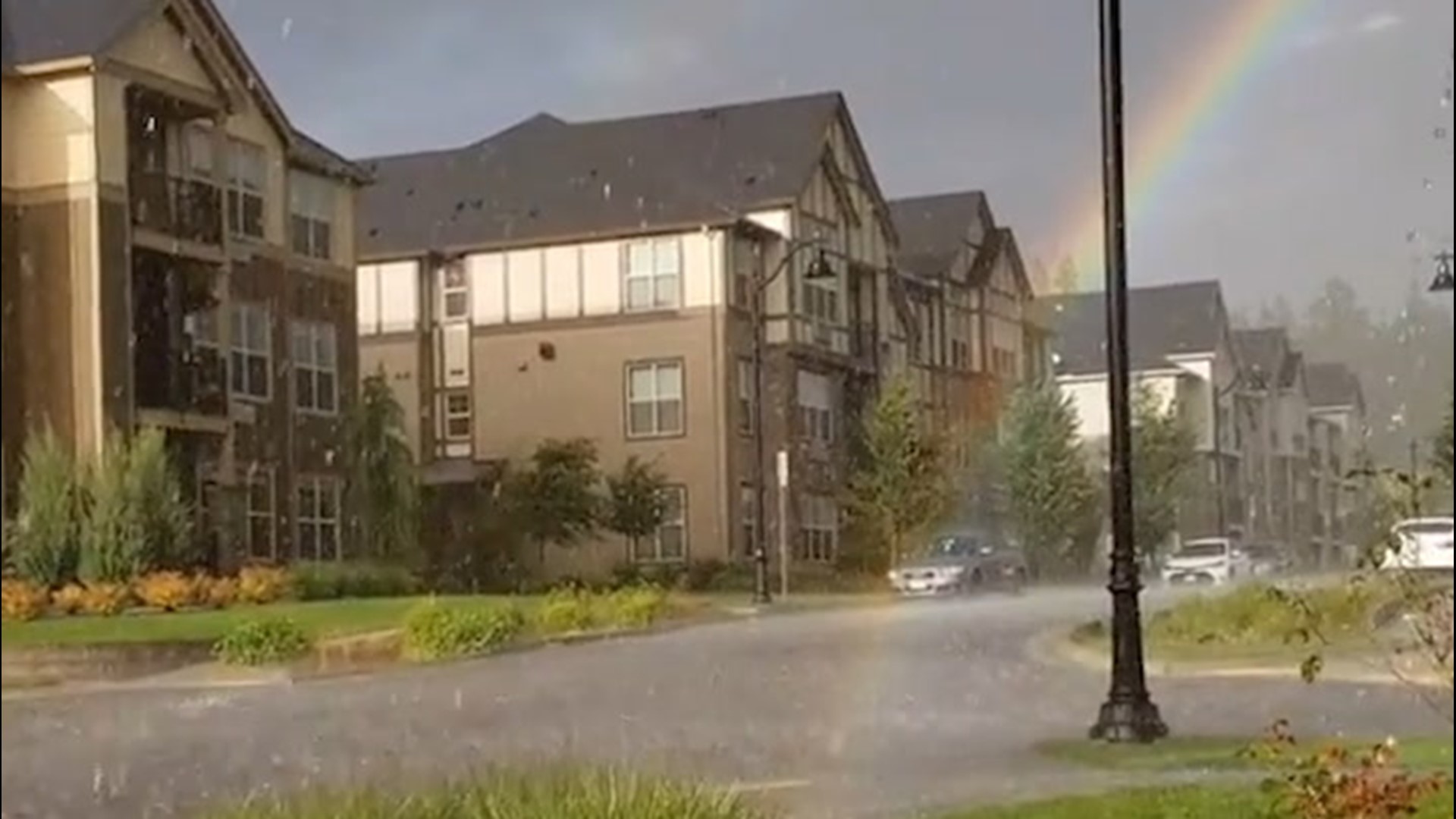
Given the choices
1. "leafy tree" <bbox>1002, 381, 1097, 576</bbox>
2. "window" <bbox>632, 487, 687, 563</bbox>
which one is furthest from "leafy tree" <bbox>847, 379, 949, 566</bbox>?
"window" <bbox>632, 487, 687, 563</bbox>

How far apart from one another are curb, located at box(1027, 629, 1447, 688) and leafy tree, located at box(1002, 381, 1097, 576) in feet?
0.52

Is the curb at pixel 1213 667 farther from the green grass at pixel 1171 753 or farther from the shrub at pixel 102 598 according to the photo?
the shrub at pixel 102 598

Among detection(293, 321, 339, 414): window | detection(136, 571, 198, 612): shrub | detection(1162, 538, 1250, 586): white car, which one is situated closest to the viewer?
detection(136, 571, 198, 612): shrub

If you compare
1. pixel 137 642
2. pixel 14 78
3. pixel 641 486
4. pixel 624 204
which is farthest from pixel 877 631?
pixel 14 78

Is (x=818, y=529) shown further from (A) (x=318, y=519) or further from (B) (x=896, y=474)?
(A) (x=318, y=519)

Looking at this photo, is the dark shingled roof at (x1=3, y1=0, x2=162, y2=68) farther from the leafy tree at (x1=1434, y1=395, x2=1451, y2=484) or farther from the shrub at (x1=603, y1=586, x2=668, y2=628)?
the leafy tree at (x1=1434, y1=395, x2=1451, y2=484)

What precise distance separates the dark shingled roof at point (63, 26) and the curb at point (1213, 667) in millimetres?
2411

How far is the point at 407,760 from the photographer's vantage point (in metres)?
3.87

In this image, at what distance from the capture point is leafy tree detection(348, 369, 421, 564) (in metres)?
3.88

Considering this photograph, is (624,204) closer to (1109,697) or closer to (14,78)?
(14,78)

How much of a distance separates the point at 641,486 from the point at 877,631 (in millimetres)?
714

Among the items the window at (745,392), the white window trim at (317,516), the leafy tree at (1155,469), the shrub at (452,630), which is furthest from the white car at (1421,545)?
the white window trim at (317,516)

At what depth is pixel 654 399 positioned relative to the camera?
4.18m

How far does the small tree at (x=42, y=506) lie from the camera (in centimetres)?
347
